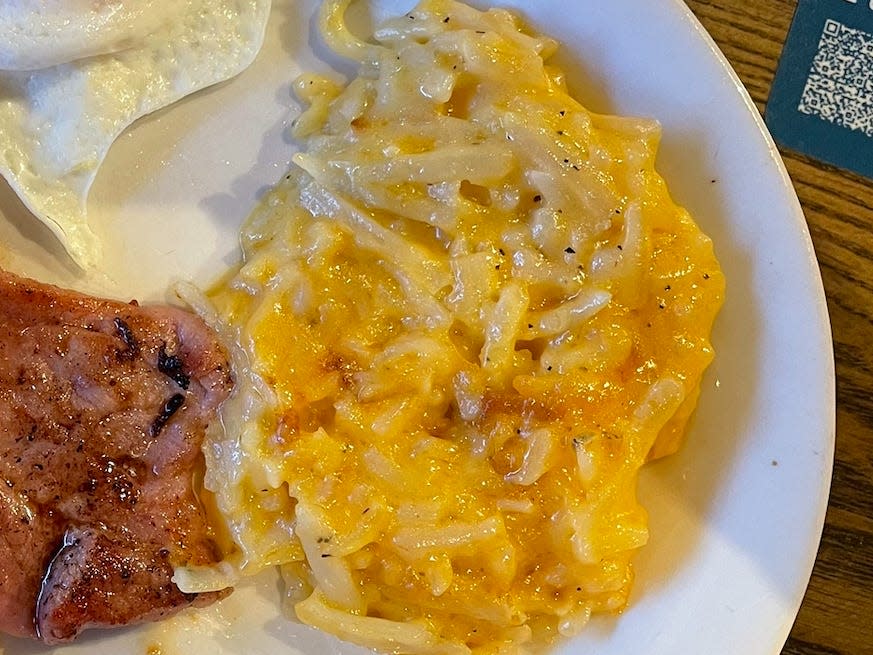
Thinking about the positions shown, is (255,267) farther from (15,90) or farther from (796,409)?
(796,409)

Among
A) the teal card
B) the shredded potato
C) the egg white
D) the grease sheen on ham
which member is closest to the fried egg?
the egg white

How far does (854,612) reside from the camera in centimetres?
262

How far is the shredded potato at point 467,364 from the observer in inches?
83.7

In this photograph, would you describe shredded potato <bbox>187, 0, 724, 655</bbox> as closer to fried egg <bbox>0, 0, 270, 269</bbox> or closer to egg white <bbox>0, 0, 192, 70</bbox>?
fried egg <bbox>0, 0, 270, 269</bbox>

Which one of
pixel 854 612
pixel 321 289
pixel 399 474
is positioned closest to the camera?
pixel 399 474

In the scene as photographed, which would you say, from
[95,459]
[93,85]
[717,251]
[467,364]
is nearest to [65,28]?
[93,85]

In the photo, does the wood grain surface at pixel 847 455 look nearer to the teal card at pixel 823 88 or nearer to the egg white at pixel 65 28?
the teal card at pixel 823 88

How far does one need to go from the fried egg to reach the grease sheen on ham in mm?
266

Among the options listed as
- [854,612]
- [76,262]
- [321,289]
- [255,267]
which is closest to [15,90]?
[76,262]

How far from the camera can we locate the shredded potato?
6.98 feet

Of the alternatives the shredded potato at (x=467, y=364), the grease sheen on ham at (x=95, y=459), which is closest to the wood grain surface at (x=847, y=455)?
the shredded potato at (x=467, y=364)

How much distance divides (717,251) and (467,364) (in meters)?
0.76

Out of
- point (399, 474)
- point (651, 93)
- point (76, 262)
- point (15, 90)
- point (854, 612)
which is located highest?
point (651, 93)

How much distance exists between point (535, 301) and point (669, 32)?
81cm
